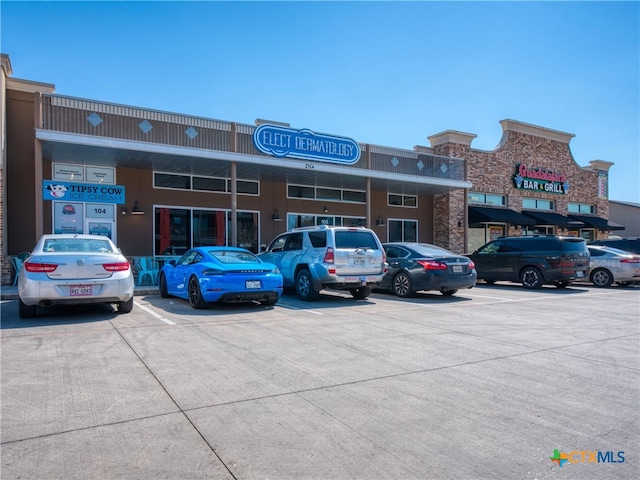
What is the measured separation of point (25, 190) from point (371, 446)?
15061 mm

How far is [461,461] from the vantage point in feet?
10.3

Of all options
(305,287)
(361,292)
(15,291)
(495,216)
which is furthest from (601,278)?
(15,291)

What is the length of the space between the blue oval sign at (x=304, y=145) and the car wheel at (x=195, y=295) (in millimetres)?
6888

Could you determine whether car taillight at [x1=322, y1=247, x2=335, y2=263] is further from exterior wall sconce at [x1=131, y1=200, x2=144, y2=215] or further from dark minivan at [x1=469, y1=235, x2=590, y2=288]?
exterior wall sconce at [x1=131, y1=200, x2=144, y2=215]

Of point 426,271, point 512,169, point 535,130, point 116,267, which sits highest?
point 535,130

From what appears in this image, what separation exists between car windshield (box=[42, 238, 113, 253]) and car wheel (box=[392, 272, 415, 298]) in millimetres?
6942

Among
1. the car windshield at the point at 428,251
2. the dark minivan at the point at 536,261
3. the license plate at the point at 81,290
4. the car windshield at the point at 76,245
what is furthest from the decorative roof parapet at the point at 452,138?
the license plate at the point at 81,290

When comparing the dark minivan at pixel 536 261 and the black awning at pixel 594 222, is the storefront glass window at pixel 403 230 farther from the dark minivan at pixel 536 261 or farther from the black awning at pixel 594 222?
the black awning at pixel 594 222

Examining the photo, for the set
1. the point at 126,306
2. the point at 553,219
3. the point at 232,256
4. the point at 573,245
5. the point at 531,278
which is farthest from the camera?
the point at 553,219

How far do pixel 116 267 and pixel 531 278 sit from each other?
12379 mm

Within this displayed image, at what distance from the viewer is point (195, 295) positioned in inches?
373

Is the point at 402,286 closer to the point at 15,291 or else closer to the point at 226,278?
the point at 226,278

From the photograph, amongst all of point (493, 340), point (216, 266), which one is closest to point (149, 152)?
point (216, 266)

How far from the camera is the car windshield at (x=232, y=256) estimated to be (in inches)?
380
